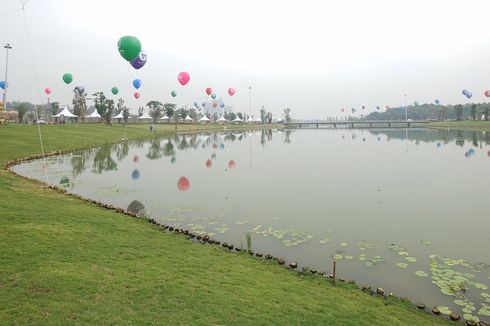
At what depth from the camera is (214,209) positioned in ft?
48.8

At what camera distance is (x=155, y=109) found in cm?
9350

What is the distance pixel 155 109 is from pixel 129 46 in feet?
244

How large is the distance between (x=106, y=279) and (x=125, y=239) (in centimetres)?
299

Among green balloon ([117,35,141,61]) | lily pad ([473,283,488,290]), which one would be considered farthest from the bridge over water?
lily pad ([473,283,488,290])

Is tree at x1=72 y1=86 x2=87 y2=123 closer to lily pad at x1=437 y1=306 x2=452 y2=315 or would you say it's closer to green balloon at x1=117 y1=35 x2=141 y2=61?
green balloon at x1=117 y1=35 x2=141 y2=61

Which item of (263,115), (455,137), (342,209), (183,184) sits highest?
(263,115)

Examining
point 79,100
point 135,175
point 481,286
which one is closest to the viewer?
point 481,286

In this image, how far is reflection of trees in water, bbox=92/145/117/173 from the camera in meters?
25.2

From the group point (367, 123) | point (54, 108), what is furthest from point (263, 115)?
point (54, 108)

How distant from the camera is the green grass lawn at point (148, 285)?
20.1 ft

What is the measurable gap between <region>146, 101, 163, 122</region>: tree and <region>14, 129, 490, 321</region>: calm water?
64.9 meters

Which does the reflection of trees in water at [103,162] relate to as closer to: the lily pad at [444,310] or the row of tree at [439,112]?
the lily pad at [444,310]

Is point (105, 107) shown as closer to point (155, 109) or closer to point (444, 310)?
point (155, 109)

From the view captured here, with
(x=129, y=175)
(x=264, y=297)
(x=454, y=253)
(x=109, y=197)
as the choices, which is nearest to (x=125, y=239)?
(x=264, y=297)
